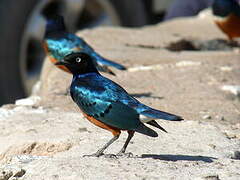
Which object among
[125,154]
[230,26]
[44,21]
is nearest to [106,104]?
[125,154]

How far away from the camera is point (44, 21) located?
816cm

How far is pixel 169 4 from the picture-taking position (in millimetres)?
11586

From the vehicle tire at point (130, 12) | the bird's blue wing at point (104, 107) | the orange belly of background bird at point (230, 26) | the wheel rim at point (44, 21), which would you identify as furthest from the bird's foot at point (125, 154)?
the vehicle tire at point (130, 12)

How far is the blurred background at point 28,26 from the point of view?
8125 mm

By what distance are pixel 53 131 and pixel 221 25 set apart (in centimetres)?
397

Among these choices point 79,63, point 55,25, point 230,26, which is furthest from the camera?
point 230,26

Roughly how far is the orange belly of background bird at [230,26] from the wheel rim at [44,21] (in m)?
1.09

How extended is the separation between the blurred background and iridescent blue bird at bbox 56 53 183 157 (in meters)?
3.84

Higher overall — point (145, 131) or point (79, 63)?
point (79, 63)

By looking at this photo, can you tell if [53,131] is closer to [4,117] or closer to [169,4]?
[4,117]

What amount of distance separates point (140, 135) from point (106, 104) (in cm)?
62

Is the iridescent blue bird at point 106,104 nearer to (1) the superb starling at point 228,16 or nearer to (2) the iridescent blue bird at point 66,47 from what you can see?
(2) the iridescent blue bird at point 66,47

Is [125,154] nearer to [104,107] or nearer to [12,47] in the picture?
[104,107]

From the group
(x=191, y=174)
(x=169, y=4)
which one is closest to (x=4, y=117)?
(x=191, y=174)
